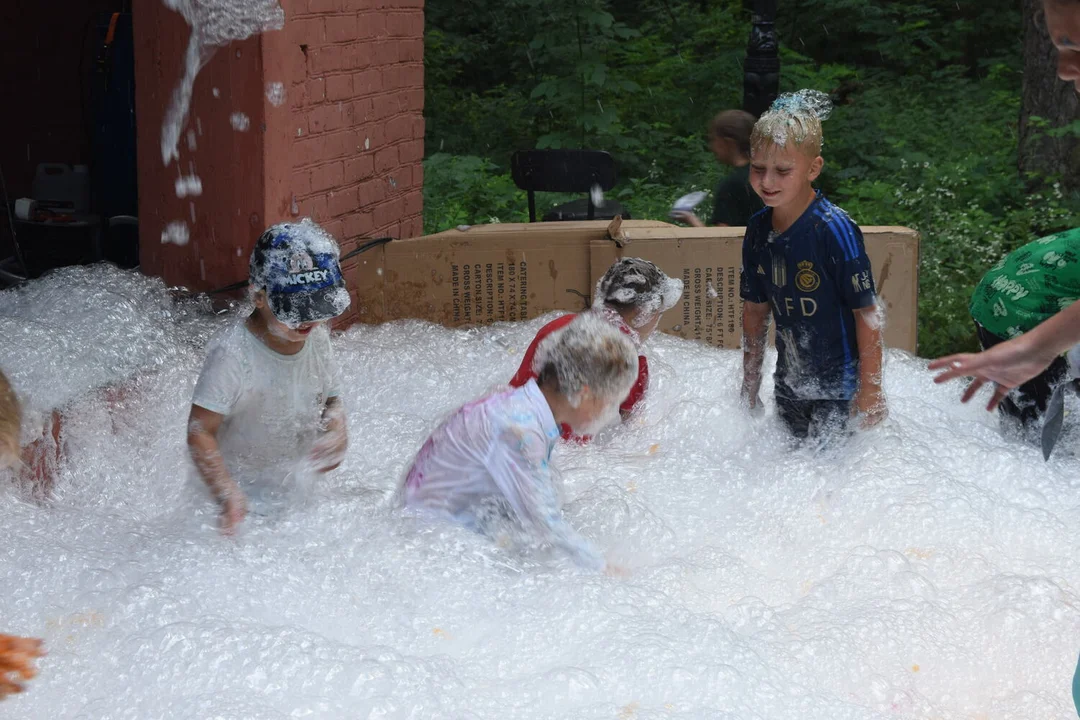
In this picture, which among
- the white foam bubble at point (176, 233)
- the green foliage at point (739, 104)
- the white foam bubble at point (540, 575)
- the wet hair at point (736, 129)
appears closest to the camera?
the white foam bubble at point (540, 575)

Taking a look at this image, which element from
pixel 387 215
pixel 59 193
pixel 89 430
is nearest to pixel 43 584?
pixel 89 430

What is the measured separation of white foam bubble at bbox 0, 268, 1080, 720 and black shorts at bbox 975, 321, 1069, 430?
13cm

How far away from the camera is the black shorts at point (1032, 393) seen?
14.5 ft

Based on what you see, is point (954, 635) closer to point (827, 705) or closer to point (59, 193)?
point (827, 705)

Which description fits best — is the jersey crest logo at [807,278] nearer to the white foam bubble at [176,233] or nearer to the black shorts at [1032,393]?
the black shorts at [1032,393]

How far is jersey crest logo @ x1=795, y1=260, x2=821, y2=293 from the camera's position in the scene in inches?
149

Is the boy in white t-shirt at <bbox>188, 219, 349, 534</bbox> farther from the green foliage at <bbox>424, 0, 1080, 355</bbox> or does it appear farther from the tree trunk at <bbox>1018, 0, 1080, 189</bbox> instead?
the tree trunk at <bbox>1018, 0, 1080, 189</bbox>

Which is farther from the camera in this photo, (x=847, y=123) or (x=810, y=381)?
(x=847, y=123)

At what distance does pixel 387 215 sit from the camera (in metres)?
5.31

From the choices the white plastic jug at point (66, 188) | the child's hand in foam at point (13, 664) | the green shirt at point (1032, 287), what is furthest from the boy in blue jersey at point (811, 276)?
the white plastic jug at point (66, 188)

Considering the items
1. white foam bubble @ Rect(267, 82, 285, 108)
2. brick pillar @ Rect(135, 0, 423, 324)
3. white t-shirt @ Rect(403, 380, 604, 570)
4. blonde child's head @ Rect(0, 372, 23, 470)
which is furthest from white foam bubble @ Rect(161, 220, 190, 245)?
white t-shirt @ Rect(403, 380, 604, 570)

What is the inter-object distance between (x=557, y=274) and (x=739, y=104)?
19.7 ft

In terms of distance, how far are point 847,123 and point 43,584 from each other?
8.51 m

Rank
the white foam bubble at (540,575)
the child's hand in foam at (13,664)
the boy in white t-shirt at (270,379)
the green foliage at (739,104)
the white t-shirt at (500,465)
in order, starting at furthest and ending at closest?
the green foliage at (739,104) < the boy in white t-shirt at (270,379) < the white t-shirt at (500,465) < the white foam bubble at (540,575) < the child's hand in foam at (13,664)
